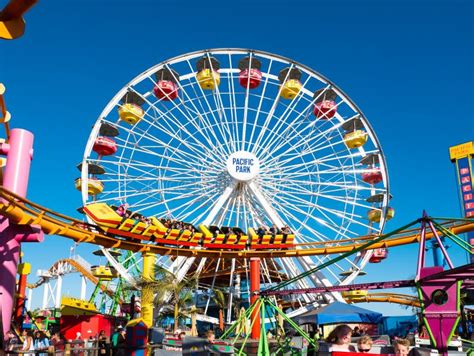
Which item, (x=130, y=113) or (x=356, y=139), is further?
(x=356, y=139)

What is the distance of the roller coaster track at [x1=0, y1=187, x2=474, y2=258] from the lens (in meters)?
9.92

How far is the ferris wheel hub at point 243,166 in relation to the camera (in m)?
22.1

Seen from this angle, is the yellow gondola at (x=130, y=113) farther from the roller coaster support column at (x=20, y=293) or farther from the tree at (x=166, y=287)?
the roller coaster support column at (x=20, y=293)

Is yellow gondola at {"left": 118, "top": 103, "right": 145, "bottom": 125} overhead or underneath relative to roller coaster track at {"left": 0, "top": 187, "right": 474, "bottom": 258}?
overhead

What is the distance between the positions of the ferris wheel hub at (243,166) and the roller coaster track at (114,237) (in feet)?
13.6

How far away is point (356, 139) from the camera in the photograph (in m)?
24.2

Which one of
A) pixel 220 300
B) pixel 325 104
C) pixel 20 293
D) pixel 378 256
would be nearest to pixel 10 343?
pixel 20 293

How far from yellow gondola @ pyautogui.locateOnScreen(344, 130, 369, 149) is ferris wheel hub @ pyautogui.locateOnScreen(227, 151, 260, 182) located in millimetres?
5267

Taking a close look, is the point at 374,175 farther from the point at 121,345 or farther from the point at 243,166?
the point at 121,345

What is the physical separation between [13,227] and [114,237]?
6013 millimetres

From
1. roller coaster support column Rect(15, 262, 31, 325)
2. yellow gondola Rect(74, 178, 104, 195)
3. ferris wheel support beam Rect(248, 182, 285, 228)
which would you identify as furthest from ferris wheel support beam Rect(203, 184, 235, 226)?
roller coaster support column Rect(15, 262, 31, 325)

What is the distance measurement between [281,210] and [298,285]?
3916 millimetres

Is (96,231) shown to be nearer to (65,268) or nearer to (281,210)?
(281,210)

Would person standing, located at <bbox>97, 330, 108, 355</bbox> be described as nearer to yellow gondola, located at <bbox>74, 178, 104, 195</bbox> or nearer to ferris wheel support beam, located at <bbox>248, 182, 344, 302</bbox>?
yellow gondola, located at <bbox>74, 178, 104, 195</bbox>
